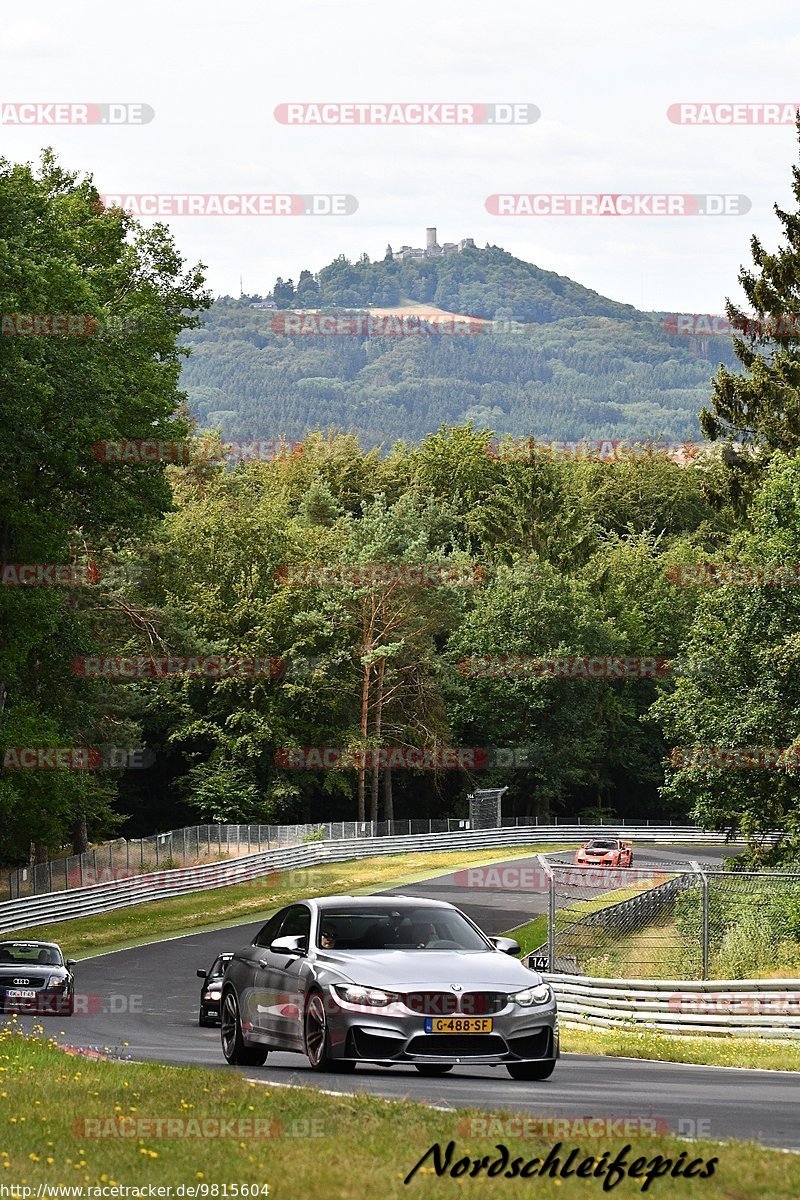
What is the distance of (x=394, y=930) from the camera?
575 inches

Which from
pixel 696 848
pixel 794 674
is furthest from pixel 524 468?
pixel 794 674

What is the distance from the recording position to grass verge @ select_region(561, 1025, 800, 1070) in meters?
17.9

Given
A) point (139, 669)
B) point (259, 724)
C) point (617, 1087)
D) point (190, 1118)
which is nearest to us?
point (190, 1118)

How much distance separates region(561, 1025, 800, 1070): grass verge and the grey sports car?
14.2ft

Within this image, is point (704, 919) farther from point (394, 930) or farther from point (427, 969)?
point (427, 969)

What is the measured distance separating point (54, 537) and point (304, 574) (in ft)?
128

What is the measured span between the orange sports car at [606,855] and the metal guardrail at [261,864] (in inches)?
156

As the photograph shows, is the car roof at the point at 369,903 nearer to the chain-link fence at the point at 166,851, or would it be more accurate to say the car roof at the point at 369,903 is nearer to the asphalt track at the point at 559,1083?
the asphalt track at the point at 559,1083

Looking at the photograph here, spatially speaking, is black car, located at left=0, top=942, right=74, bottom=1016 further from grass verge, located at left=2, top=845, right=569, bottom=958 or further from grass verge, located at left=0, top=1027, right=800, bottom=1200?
grass verge, located at left=2, top=845, right=569, bottom=958

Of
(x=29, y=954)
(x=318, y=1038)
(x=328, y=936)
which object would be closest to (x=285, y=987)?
(x=328, y=936)

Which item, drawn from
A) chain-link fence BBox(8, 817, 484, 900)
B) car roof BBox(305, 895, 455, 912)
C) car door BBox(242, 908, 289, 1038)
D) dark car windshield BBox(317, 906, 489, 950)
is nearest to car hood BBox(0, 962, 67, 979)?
car door BBox(242, 908, 289, 1038)

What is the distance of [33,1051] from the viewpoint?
1582 cm

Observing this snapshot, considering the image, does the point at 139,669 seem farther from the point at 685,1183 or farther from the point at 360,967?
the point at 685,1183

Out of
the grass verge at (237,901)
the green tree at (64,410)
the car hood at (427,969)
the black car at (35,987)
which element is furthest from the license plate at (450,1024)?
the grass verge at (237,901)
